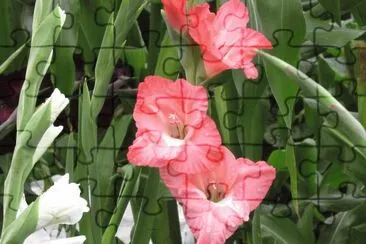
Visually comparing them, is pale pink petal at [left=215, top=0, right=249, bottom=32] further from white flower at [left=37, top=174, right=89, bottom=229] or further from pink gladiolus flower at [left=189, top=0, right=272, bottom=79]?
white flower at [left=37, top=174, right=89, bottom=229]

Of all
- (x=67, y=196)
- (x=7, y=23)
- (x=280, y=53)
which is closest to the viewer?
(x=67, y=196)

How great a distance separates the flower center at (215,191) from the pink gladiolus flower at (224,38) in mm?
52

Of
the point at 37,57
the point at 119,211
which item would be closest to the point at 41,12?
the point at 37,57

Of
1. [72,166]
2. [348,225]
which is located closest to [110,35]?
[72,166]

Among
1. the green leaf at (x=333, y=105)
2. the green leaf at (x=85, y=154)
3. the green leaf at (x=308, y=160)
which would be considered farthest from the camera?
the green leaf at (x=308, y=160)

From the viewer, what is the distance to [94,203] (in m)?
0.46

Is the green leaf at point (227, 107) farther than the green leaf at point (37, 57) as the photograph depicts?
Yes

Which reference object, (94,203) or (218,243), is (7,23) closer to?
(94,203)

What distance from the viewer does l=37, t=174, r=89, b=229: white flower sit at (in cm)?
33

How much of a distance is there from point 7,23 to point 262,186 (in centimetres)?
28

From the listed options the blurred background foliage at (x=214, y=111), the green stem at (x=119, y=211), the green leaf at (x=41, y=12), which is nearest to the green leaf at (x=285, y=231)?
the blurred background foliage at (x=214, y=111)

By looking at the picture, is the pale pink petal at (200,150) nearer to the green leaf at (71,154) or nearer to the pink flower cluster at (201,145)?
the pink flower cluster at (201,145)

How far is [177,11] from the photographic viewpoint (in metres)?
0.38

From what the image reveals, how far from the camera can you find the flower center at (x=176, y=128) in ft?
1.23
